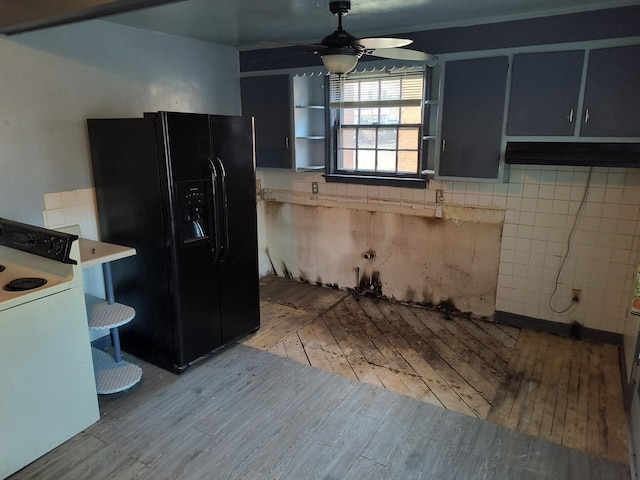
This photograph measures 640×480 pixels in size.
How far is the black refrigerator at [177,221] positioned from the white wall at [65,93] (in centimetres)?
18

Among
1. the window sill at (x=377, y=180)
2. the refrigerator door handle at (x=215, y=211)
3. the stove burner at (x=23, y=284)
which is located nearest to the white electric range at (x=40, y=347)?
the stove burner at (x=23, y=284)

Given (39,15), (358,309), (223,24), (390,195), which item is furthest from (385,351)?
(39,15)

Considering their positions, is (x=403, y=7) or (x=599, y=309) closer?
(x=403, y=7)

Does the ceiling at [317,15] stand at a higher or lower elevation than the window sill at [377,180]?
higher

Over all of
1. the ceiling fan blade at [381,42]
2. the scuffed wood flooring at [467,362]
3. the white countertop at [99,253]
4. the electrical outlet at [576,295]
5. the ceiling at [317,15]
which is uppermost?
the ceiling at [317,15]

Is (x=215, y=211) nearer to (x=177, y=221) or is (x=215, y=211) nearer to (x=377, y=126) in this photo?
(x=177, y=221)

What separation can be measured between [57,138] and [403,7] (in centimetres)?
252

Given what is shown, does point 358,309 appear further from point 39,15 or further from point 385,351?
point 39,15

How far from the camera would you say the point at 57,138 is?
118 inches

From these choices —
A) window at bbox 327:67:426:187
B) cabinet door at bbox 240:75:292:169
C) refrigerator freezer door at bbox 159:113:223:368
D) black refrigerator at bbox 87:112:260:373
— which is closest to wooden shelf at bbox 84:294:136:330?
black refrigerator at bbox 87:112:260:373

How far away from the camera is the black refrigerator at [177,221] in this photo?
279 centimetres

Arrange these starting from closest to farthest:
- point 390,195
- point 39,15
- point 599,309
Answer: point 39,15 < point 599,309 < point 390,195

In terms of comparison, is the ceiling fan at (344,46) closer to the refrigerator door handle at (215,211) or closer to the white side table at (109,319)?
the refrigerator door handle at (215,211)

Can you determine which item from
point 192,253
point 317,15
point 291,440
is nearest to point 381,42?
point 317,15
